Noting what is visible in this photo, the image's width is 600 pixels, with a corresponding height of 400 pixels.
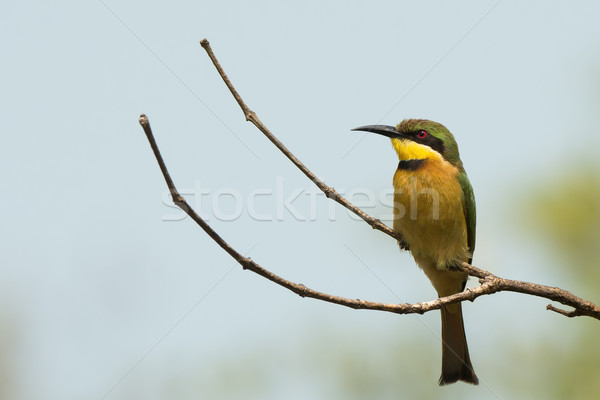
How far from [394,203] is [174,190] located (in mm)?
2351

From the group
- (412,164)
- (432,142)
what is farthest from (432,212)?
(432,142)

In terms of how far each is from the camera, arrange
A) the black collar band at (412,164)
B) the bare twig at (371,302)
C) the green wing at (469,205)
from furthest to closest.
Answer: the green wing at (469,205) → the black collar band at (412,164) → the bare twig at (371,302)

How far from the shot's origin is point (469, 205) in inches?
163

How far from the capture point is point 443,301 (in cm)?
A: 224

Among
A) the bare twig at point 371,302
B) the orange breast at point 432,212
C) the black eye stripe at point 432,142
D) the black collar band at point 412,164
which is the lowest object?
the bare twig at point 371,302

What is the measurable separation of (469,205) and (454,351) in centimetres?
82

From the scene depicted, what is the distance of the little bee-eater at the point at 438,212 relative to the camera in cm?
390

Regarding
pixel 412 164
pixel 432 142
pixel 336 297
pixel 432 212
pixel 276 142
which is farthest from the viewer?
pixel 432 142

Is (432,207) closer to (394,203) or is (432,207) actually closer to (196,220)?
(394,203)

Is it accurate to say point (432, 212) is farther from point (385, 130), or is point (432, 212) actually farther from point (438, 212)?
point (385, 130)

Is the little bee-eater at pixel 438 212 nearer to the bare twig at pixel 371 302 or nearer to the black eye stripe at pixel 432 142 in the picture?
the black eye stripe at pixel 432 142

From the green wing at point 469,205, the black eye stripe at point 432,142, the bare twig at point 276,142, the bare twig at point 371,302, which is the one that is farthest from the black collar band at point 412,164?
the bare twig at point 371,302

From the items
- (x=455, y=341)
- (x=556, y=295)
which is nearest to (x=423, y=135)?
(x=455, y=341)

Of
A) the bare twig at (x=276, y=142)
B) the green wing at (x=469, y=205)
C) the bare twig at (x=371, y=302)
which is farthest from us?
the green wing at (x=469, y=205)
